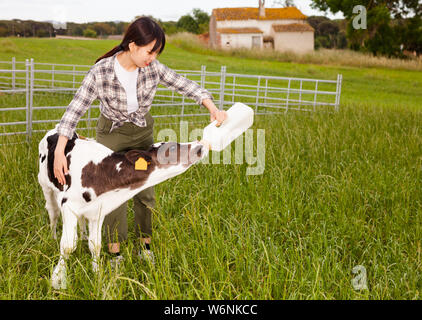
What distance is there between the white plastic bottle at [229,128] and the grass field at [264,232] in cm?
56

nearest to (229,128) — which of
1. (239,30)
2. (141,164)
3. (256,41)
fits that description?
(141,164)

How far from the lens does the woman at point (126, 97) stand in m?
2.27

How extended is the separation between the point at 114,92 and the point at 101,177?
0.51 m

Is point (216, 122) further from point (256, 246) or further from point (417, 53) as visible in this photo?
point (417, 53)

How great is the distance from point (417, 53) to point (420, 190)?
19.8 m

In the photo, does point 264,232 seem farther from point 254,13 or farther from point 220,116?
point 254,13

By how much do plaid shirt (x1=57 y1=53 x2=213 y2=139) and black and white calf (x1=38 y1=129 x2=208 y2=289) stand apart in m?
0.16

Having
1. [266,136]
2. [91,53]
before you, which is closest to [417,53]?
[91,53]

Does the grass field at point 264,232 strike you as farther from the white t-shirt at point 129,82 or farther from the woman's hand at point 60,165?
the white t-shirt at point 129,82

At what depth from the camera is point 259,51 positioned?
922 inches

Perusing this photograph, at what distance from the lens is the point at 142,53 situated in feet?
7.40

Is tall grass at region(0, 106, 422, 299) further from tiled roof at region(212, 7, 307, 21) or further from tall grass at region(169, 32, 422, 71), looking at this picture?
tiled roof at region(212, 7, 307, 21)

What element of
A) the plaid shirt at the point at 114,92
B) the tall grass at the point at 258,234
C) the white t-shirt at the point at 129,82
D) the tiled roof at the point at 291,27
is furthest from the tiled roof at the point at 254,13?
the white t-shirt at the point at 129,82

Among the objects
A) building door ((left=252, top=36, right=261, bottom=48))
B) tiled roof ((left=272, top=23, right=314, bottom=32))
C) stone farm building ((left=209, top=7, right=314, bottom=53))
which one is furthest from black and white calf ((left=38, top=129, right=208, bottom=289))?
tiled roof ((left=272, top=23, right=314, bottom=32))
